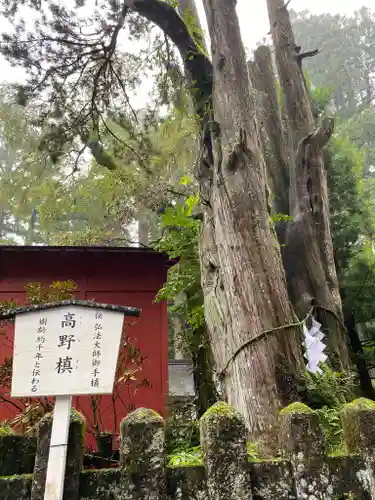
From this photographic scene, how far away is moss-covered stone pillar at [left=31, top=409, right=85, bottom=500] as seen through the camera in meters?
2.02

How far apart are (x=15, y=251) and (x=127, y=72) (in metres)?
3.88

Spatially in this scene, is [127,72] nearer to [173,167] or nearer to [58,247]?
[173,167]

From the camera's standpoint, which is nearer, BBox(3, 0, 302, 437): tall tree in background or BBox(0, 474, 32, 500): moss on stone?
BBox(0, 474, 32, 500): moss on stone

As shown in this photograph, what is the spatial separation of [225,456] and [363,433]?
0.75 m

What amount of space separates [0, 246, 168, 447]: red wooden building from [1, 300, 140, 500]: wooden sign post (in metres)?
4.97

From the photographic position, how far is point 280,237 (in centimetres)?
676

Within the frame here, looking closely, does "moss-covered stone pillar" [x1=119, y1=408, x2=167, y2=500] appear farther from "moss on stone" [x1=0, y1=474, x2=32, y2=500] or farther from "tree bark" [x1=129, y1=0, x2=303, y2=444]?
"tree bark" [x1=129, y1=0, x2=303, y2=444]

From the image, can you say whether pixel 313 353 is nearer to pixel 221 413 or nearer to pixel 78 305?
pixel 221 413

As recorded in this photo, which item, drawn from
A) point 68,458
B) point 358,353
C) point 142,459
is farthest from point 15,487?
point 358,353

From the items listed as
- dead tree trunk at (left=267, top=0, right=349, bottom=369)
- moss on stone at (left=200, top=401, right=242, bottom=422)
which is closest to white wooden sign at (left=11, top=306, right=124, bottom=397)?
moss on stone at (left=200, top=401, right=242, bottom=422)

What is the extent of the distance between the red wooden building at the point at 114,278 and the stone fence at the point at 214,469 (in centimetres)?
523

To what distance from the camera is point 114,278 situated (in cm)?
793

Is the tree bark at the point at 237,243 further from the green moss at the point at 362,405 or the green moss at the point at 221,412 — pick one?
the green moss at the point at 221,412

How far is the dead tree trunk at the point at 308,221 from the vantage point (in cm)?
584
